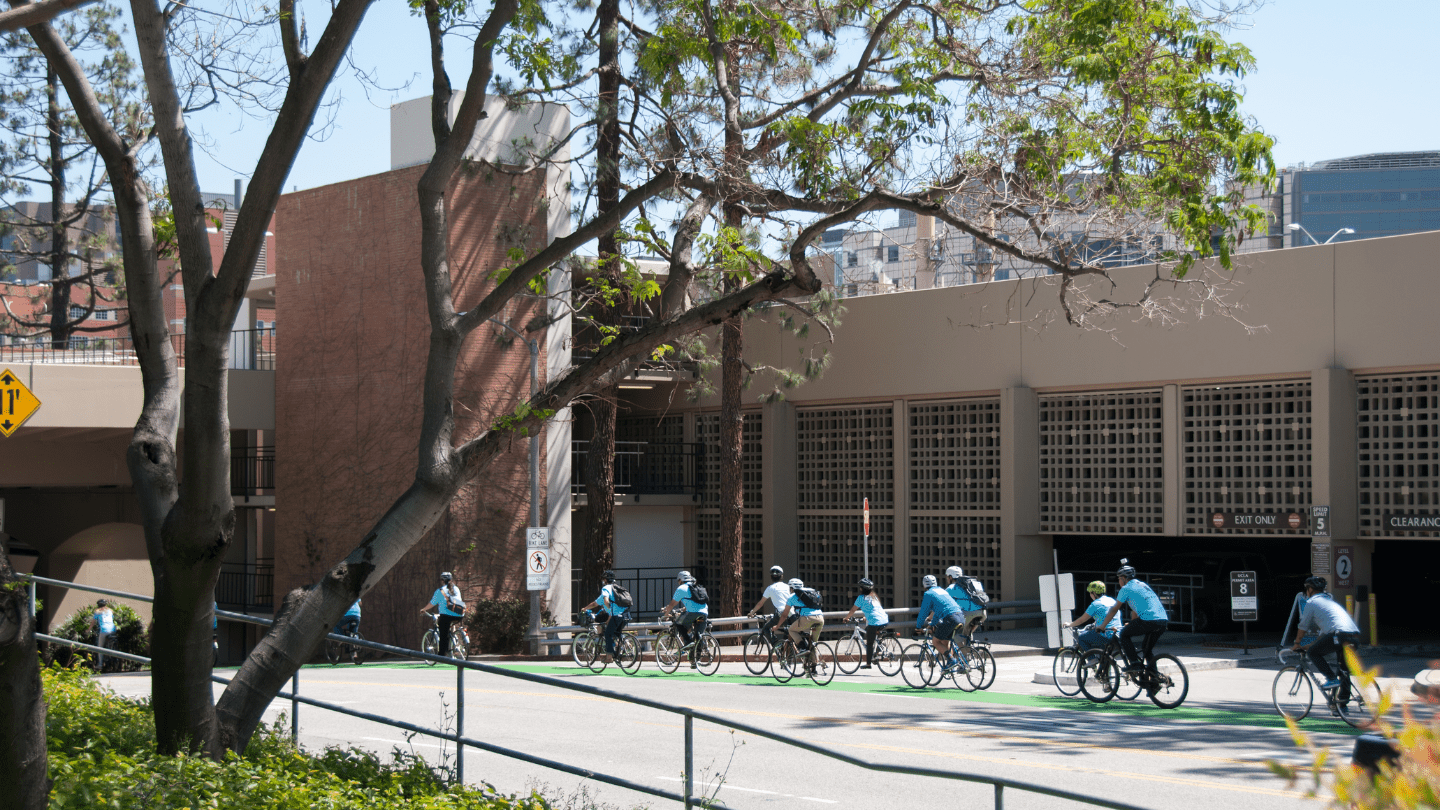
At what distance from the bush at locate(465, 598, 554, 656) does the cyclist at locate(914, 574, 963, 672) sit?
9886 mm

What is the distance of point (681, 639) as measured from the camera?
23.3 metres

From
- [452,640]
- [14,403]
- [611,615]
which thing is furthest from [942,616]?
[14,403]

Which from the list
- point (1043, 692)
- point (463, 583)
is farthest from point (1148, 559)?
point (463, 583)

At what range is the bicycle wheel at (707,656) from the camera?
75.5ft

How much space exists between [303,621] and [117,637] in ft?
60.9

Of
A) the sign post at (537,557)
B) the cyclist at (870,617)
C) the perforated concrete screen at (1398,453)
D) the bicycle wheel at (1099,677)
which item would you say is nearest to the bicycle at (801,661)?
the cyclist at (870,617)

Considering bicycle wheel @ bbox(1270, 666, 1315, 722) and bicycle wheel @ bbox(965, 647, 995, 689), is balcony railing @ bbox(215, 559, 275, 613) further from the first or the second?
bicycle wheel @ bbox(1270, 666, 1315, 722)

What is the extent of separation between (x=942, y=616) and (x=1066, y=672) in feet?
6.48

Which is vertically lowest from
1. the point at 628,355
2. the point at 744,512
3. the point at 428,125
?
the point at 744,512

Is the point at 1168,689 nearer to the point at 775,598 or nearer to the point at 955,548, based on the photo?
the point at 775,598

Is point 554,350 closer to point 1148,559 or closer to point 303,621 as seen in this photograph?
point 1148,559

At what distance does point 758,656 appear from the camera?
23922mm

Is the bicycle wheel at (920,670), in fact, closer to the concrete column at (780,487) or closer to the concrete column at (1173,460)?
the concrete column at (1173,460)

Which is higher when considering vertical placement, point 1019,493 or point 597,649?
point 1019,493
